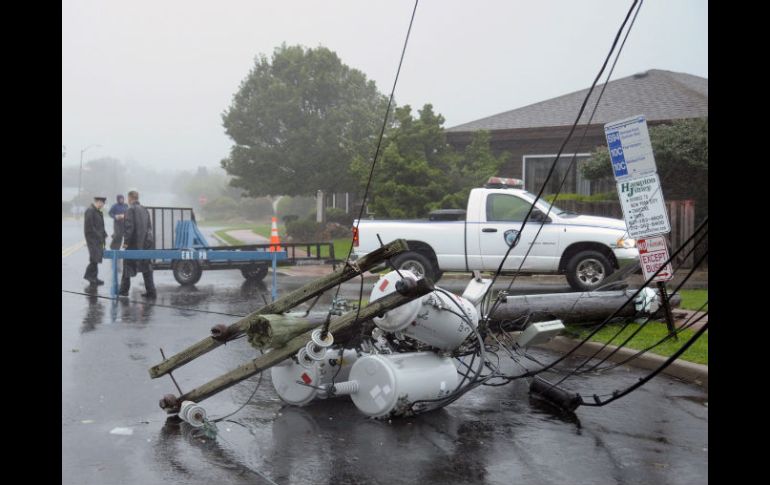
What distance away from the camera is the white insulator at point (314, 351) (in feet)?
20.1

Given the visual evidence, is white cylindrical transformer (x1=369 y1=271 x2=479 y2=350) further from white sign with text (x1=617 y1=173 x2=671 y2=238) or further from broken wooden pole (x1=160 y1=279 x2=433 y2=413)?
white sign with text (x1=617 y1=173 x2=671 y2=238)

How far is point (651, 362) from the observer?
346 inches

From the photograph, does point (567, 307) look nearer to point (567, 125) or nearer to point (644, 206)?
point (644, 206)

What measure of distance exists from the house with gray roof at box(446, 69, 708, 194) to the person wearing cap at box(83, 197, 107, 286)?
43.7 feet

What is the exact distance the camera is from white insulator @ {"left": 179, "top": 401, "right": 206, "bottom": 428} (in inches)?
249

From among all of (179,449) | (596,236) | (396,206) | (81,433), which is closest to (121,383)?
(81,433)

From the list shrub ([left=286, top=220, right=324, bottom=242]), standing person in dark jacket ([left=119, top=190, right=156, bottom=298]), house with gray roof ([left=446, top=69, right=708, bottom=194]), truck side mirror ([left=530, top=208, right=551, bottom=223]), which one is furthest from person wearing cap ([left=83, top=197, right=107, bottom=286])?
shrub ([left=286, top=220, right=324, bottom=242])

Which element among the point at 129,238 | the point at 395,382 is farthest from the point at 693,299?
the point at 129,238

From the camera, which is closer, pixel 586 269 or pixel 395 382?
pixel 395 382

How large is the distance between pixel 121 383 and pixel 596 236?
935cm

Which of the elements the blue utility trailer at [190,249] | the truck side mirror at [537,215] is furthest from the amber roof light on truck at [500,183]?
the blue utility trailer at [190,249]

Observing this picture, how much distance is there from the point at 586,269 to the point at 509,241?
58.1 inches

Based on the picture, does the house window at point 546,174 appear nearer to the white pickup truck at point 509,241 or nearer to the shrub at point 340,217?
the shrub at point 340,217
